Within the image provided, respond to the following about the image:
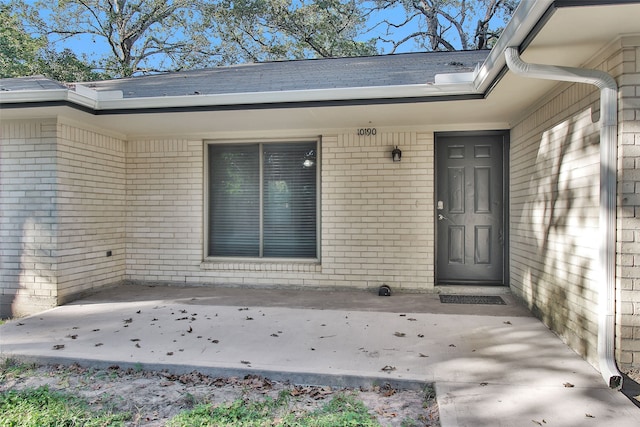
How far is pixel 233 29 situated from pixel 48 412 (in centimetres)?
1686

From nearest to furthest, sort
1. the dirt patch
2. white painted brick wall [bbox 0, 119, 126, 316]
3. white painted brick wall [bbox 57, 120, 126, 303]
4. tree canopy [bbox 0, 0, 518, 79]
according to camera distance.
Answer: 1. the dirt patch
2. white painted brick wall [bbox 0, 119, 126, 316]
3. white painted brick wall [bbox 57, 120, 126, 303]
4. tree canopy [bbox 0, 0, 518, 79]

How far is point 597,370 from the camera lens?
2.93 m

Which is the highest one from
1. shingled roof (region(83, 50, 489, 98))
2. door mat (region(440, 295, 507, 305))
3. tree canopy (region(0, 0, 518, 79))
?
Result: tree canopy (region(0, 0, 518, 79))

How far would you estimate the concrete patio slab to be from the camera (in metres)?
2.53

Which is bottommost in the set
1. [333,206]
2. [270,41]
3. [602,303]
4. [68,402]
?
[68,402]

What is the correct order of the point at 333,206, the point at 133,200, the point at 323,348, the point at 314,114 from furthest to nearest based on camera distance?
1. the point at 133,200
2. the point at 333,206
3. the point at 314,114
4. the point at 323,348

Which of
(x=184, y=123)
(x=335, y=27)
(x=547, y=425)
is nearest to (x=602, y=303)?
(x=547, y=425)

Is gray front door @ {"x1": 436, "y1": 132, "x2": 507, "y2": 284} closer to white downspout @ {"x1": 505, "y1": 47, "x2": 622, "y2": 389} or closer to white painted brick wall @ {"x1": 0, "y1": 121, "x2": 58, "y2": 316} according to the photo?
white downspout @ {"x1": 505, "y1": 47, "x2": 622, "y2": 389}

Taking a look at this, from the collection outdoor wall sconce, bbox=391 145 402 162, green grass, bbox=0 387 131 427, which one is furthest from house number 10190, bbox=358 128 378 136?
green grass, bbox=0 387 131 427

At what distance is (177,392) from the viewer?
279cm

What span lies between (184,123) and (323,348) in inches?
141

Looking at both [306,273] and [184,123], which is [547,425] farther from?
[184,123]

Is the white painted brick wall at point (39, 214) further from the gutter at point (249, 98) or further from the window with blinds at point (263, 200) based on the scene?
the window with blinds at point (263, 200)

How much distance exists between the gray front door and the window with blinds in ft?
6.13
